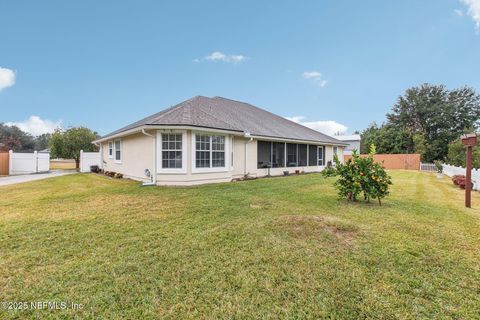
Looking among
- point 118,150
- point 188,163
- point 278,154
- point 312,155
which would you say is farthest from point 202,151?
point 312,155

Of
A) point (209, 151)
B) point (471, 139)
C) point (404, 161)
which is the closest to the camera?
point (471, 139)

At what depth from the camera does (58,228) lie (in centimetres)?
465

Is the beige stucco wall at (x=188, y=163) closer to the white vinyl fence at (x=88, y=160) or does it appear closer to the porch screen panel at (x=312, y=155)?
the porch screen panel at (x=312, y=155)

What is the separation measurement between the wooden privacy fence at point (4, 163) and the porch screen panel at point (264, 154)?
1941cm

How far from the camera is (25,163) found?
18.3 meters

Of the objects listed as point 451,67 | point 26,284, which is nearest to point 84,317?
point 26,284

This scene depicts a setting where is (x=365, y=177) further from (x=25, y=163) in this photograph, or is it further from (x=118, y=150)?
(x=25, y=163)

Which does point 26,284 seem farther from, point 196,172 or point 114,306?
point 196,172

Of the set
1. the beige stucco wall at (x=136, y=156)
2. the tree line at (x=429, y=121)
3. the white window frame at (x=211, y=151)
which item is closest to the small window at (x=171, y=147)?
the white window frame at (x=211, y=151)

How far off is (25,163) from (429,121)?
5082cm

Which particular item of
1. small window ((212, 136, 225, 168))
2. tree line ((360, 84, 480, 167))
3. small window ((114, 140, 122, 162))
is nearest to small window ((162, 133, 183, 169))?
small window ((212, 136, 225, 168))

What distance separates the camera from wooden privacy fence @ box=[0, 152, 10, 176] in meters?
17.2

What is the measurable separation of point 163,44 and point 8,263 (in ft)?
51.7

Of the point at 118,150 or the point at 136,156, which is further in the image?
the point at 118,150
